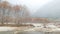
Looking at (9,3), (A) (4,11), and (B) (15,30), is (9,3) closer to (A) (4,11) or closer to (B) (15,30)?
(A) (4,11)

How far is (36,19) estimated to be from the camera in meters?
5.13

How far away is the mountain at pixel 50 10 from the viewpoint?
5.12 m

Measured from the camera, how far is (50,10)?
5.15 meters

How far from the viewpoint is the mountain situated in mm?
5117

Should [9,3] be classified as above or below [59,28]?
above

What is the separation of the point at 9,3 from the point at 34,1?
71 cm

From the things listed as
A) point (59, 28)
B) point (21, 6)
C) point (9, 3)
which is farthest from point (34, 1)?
point (59, 28)

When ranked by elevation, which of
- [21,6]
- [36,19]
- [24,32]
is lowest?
[24,32]

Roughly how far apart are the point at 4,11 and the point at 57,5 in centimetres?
151

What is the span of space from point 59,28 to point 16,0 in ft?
4.79

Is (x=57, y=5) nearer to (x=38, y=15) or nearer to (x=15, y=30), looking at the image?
(x=38, y=15)

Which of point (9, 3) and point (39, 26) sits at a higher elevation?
point (9, 3)

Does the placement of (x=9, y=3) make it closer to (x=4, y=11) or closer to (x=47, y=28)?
(x=4, y=11)

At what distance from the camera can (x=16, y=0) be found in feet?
16.8
